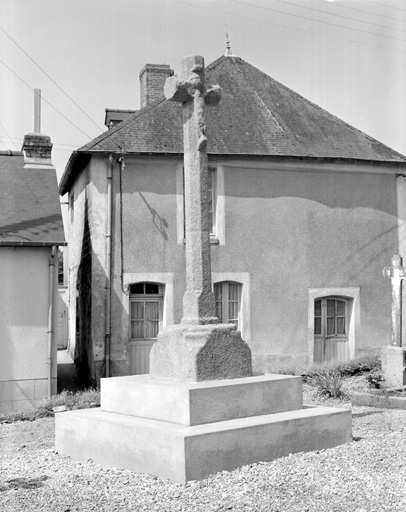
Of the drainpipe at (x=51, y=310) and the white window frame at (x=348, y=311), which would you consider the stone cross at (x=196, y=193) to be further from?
the white window frame at (x=348, y=311)

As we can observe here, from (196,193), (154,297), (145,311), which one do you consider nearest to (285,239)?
(154,297)

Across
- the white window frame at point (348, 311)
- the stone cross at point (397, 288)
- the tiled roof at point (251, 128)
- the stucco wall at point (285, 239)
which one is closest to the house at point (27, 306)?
the stucco wall at point (285, 239)

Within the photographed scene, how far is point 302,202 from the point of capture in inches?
663

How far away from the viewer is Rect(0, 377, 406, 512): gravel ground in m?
5.20

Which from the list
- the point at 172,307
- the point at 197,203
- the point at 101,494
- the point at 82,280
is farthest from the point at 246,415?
the point at 82,280

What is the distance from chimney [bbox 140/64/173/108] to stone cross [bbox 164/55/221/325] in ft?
35.9

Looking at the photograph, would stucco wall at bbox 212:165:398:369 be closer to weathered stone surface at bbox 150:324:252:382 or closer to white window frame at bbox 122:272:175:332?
white window frame at bbox 122:272:175:332

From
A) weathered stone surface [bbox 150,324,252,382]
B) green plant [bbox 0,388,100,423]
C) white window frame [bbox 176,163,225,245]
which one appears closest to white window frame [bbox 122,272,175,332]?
white window frame [bbox 176,163,225,245]

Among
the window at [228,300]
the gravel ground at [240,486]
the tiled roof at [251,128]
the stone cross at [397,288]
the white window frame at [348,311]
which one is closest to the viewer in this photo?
the gravel ground at [240,486]

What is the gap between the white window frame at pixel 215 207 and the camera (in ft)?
52.6

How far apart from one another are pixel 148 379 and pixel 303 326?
388 inches

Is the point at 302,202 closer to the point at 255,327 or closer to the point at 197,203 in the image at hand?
the point at 255,327

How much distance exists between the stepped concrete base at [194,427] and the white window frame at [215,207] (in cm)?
886

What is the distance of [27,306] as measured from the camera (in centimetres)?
1375
